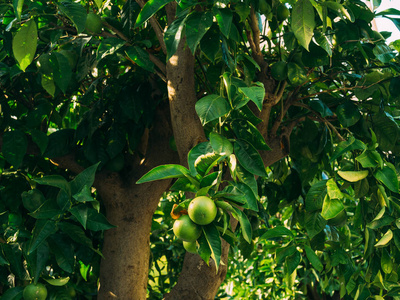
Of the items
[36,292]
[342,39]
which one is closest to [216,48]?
[342,39]

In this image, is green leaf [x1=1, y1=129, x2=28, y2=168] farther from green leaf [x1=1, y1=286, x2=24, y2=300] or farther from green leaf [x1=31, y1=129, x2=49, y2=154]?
green leaf [x1=1, y1=286, x2=24, y2=300]

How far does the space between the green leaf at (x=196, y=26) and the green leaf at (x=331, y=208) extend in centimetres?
46

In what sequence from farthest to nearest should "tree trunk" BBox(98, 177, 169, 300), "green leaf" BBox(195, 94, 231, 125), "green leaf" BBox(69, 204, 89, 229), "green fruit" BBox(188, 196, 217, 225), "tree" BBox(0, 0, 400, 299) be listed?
"tree trunk" BBox(98, 177, 169, 300)
"green leaf" BBox(69, 204, 89, 229)
"tree" BBox(0, 0, 400, 299)
"green leaf" BBox(195, 94, 231, 125)
"green fruit" BBox(188, 196, 217, 225)

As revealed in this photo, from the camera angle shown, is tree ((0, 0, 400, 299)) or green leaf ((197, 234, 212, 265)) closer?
green leaf ((197, 234, 212, 265))

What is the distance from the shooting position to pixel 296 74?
144 cm

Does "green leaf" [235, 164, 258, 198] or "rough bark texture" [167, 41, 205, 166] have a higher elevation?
"green leaf" [235, 164, 258, 198]

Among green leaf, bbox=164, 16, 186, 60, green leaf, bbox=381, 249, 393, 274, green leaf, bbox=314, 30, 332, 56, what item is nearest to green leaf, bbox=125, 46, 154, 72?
green leaf, bbox=164, 16, 186, 60

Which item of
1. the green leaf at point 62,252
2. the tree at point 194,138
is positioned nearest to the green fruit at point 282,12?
the tree at point 194,138

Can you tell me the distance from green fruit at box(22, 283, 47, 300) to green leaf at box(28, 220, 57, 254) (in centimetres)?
18

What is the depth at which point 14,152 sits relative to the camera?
151cm

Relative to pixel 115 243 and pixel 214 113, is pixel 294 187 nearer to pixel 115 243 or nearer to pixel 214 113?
pixel 115 243

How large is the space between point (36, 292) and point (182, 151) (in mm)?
554

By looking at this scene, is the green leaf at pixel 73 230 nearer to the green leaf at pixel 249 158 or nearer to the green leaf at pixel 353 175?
the green leaf at pixel 249 158

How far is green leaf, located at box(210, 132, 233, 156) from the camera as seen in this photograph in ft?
3.09
